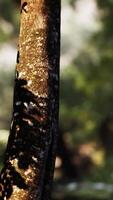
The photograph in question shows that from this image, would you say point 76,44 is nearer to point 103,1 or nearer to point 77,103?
point 77,103

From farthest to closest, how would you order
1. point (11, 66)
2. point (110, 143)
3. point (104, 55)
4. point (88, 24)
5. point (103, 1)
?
1. point (110, 143)
2. point (88, 24)
3. point (11, 66)
4. point (104, 55)
5. point (103, 1)

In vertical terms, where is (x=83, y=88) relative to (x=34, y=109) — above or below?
above

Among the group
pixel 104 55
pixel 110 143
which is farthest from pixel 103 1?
pixel 110 143

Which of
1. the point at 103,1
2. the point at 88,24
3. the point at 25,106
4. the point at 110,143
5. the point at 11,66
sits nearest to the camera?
the point at 25,106

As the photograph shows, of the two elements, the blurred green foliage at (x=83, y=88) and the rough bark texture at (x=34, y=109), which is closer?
the rough bark texture at (x=34, y=109)

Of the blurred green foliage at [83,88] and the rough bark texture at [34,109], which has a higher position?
the blurred green foliage at [83,88]

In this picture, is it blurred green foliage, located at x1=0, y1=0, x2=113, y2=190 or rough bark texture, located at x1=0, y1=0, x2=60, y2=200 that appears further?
blurred green foliage, located at x1=0, y1=0, x2=113, y2=190

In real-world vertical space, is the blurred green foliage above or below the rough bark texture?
above

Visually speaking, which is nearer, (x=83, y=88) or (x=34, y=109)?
(x=34, y=109)
